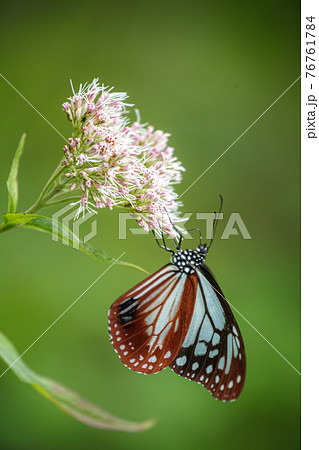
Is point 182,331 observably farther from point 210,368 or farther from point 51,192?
point 51,192

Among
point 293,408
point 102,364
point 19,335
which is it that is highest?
point 19,335

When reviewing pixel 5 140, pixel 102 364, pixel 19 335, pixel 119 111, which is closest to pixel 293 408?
pixel 102 364

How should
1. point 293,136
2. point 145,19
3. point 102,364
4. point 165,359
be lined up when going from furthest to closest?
1. point 293,136
2. point 145,19
3. point 102,364
4. point 165,359

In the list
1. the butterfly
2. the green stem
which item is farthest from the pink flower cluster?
the butterfly

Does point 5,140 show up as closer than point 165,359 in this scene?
No

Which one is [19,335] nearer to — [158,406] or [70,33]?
[158,406]

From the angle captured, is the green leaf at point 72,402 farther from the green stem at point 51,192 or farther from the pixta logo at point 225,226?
the pixta logo at point 225,226

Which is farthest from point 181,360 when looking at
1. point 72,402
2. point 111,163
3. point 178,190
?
point 178,190

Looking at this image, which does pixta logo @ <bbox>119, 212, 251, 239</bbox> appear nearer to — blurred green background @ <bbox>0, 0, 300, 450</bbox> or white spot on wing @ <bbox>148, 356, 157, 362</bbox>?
blurred green background @ <bbox>0, 0, 300, 450</bbox>
